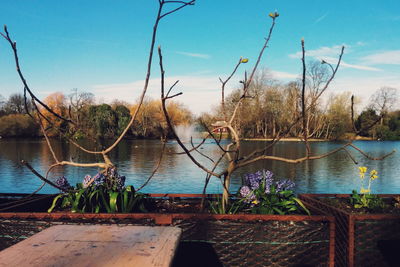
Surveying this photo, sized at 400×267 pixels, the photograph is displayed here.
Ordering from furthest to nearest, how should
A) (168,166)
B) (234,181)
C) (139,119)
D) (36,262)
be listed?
(139,119), (168,166), (234,181), (36,262)

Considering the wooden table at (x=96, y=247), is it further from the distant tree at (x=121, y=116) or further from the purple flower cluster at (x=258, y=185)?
the distant tree at (x=121, y=116)

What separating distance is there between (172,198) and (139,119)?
3126 cm

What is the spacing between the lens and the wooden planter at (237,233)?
2.12 m

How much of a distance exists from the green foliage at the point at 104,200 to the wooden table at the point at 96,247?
1.07 meters

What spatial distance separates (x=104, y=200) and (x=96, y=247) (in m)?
1.40

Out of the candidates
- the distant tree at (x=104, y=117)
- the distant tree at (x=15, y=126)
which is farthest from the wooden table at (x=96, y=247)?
the distant tree at (x=15, y=126)

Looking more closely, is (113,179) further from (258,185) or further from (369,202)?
(369,202)

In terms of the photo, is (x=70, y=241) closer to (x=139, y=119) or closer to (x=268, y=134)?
(x=139, y=119)

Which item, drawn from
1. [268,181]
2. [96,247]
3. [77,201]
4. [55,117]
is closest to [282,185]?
[268,181]

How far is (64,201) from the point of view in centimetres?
280

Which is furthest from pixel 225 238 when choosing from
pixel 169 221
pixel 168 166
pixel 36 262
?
pixel 168 166

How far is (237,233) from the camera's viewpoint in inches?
83.7

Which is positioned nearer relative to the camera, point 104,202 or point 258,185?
point 104,202

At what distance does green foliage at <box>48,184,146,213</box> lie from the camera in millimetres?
2533
